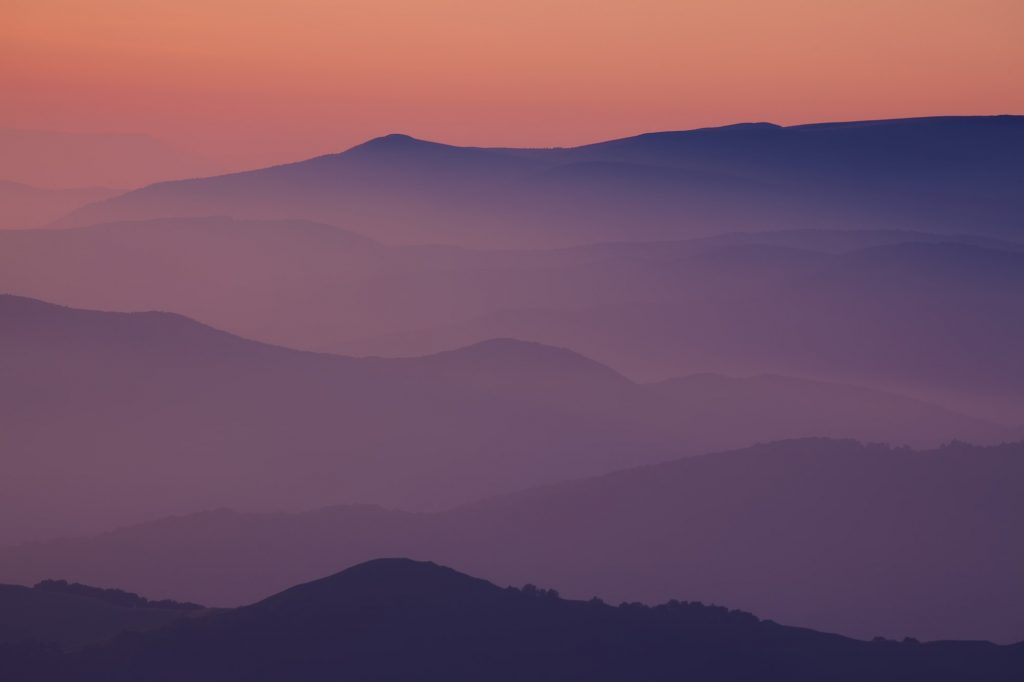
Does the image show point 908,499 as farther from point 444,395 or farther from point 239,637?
point 444,395

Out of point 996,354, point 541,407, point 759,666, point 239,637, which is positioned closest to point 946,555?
point 759,666

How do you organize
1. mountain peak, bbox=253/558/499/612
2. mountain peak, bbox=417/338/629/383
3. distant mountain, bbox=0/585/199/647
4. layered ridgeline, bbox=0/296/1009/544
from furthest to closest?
mountain peak, bbox=417/338/629/383
layered ridgeline, bbox=0/296/1009/544
distant mountain, bbox=0/585/199/647
mountain peak, bbox=253/558/499/612

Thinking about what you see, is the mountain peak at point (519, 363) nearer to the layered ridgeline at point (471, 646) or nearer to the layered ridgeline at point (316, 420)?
the layered ridgeline at point (316, 420)

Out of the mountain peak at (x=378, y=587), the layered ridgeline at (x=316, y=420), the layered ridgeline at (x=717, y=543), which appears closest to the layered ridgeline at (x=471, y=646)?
the mountain peak at (x=378, y=587)

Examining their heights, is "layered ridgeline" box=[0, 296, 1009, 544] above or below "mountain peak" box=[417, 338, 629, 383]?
below

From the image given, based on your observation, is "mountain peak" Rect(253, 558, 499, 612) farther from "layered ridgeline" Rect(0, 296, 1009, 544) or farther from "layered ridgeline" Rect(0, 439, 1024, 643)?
"layered ridgeline" Rect(0, 296, 1009, 544)

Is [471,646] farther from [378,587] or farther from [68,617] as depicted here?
[68,617]

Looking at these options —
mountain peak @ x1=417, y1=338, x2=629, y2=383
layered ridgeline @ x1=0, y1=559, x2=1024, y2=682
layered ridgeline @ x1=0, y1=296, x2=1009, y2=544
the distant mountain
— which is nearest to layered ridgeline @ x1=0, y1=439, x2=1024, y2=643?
layered ridgeline @ x1=0, y1=559, x2=1024, y2=682
